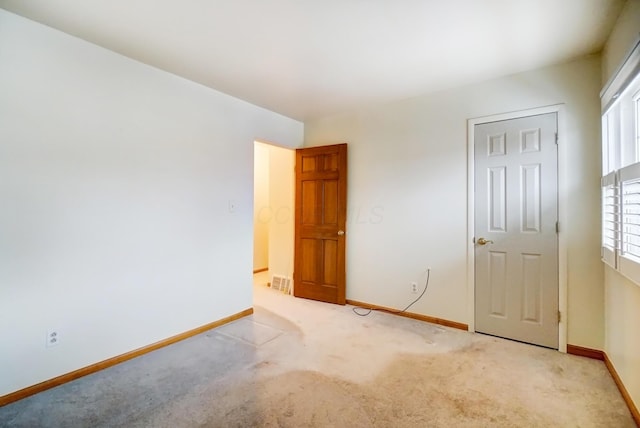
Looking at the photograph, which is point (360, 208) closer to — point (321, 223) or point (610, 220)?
point (321, 223)

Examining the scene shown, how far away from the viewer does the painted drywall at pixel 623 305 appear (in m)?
1.77

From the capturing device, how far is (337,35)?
2.16 metres

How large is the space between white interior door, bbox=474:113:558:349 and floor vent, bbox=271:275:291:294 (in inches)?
96.6

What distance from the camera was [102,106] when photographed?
2.35 metres

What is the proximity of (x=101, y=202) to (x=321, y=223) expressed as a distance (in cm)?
239

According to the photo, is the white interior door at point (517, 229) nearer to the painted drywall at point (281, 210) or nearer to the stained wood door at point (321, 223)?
the stained wood door at point (321, 223)

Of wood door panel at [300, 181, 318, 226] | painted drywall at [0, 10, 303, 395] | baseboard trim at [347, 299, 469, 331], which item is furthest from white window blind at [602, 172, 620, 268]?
painted drywall at [0, 10, 303, 395]

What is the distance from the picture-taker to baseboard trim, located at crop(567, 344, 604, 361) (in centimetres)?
246

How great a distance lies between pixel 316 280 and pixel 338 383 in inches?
78.5

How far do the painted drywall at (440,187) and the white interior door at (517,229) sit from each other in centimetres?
12

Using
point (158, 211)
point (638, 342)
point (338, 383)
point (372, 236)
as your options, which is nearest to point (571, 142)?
point (638, 342)

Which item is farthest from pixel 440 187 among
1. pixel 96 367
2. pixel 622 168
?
pixel 96 367

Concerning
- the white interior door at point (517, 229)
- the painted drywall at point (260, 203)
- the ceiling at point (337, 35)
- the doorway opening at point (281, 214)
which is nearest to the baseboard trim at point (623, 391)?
the white interior door at point (517, 229)

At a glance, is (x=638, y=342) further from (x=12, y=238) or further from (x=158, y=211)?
(x=12, y=238)
